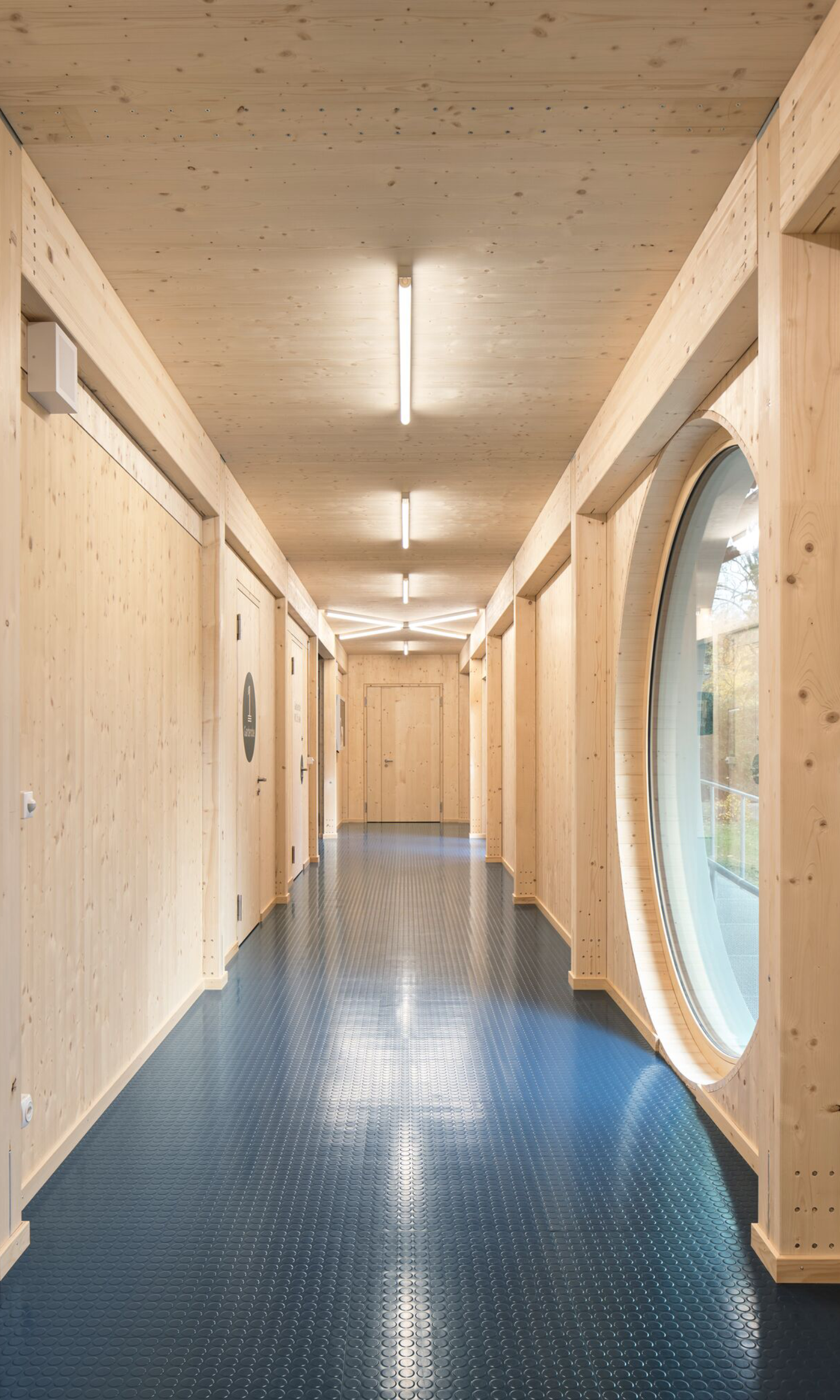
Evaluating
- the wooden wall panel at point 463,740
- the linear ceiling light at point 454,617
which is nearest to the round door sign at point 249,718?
the linear ceiling light at point 454,617

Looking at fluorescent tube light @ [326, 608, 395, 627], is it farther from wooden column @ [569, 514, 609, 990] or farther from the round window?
the round window

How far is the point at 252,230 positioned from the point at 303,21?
85cm

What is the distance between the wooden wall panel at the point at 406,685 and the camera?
14789 mm

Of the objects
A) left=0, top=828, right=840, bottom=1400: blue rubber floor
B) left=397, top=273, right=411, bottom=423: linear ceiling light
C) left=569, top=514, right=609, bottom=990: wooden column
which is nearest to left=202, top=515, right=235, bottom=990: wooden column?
left=0, top=828, right=840, bottom=1400: blue rubber floor

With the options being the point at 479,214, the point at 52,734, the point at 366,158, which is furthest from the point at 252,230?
the point at 52,734

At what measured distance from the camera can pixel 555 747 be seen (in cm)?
635

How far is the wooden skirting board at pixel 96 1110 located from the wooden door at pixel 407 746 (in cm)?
1022

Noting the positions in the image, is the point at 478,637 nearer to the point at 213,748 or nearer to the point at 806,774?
the point at 213,748

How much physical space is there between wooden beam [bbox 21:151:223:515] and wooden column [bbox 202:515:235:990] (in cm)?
46

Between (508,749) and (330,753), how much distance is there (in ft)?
14.4

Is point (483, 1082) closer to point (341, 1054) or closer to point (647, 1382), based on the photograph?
point (341, 1054)

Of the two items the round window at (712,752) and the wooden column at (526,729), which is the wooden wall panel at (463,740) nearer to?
the wooden column at (526,729)

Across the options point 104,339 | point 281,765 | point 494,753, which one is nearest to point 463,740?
point 494,753

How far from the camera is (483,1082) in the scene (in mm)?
3451
